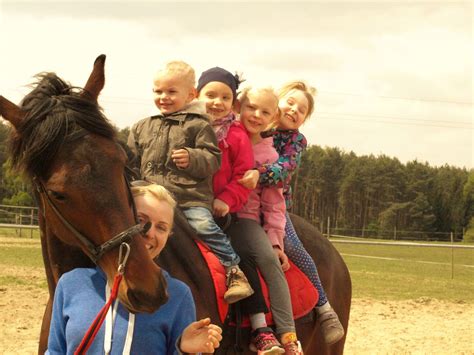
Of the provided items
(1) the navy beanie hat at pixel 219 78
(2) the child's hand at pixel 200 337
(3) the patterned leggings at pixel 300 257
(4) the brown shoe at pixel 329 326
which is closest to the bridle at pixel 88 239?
(2) the child's hand at pixel 200 337

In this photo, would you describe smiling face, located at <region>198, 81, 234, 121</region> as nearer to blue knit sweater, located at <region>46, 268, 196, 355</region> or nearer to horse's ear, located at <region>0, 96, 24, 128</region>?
horse's ear, located at <region>0, 96, 24, 128</region>

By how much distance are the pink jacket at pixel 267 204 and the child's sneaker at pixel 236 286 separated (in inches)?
22.7

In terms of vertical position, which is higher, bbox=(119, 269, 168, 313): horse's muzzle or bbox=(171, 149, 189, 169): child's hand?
bbox=(171, 149, 189, 169): child's hand

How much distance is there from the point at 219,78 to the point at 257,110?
1.04ft

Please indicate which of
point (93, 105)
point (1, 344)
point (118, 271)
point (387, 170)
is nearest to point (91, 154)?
point (93, 105)

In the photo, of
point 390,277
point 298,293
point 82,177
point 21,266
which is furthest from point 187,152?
point 390,277

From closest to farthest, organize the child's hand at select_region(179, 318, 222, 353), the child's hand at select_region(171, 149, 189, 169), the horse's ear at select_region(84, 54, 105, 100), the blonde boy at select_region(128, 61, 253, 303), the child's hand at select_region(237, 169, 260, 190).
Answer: the child's hand at select_region(179, 318, 222, 353) < the horse's ear at select_region(84, 54, 105, 100) < the child's hand at select_region(171, 149, 189, 169) < the blonde boy at select_region(128, 61, 253, 303) < the child's hand at select_region(237, 169, 260, 190)

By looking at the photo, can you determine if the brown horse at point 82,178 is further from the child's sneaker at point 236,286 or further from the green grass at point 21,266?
the green grass at point 21,266

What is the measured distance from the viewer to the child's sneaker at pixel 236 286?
147 inches

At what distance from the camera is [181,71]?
12.8 feet

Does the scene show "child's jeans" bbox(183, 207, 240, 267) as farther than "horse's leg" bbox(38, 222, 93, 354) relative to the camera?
Yes

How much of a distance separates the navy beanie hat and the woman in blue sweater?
1.80m

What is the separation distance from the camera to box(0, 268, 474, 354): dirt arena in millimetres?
9664

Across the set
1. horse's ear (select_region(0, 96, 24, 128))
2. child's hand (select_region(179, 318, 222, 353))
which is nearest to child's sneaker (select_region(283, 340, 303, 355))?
child's hand (select_region(179, 318, 222, 353))
